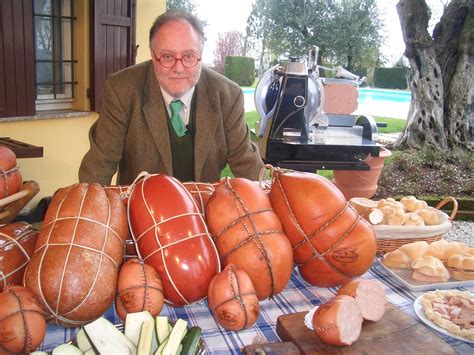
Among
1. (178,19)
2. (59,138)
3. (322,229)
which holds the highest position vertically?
(178,19)

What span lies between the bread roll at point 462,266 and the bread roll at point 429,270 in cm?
4

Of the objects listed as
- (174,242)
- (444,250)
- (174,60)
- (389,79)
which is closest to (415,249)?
(444,250)

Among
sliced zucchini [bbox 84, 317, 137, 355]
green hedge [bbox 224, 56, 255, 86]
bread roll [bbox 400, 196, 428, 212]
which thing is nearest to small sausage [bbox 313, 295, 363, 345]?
sliced zucchini [bbox 84, 317, 137, 355]

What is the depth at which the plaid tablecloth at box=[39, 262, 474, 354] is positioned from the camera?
100 centimetres

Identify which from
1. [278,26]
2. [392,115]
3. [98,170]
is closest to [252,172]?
[98,170]

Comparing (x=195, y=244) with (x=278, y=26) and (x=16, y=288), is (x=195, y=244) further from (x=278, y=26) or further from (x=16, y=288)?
(x=278, y=26)

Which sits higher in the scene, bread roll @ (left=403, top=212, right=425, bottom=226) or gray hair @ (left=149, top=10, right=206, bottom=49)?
gray hair @ (left=149, top=10, right=206, bottom=49)

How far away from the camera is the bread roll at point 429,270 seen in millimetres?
1297

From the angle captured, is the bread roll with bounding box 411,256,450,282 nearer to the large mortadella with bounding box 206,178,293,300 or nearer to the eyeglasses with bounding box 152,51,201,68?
the large mortadella with bounding box 206,178,293,300

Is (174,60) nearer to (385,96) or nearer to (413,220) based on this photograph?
(413,220)

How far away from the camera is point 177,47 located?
6.14ft

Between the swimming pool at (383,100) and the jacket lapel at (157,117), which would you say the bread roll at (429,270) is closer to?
the jacket lapel at (157,117)

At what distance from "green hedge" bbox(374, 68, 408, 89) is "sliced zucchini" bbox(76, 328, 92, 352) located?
54.2 feet

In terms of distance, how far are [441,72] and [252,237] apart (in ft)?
20.5
